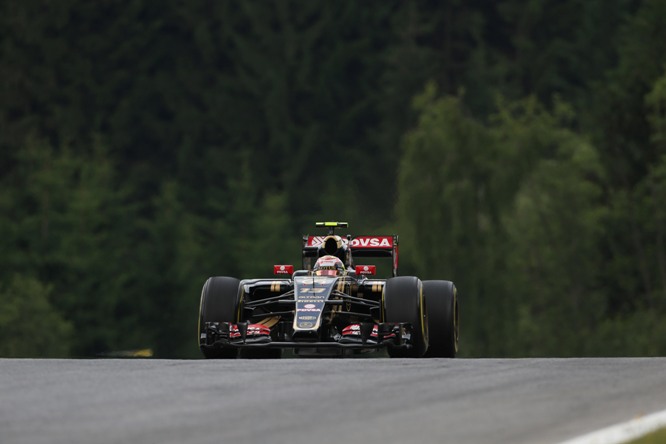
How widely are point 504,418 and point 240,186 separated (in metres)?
85.9

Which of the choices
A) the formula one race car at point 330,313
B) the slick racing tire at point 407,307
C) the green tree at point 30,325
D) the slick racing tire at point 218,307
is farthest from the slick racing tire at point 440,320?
the green tree at point 30,325

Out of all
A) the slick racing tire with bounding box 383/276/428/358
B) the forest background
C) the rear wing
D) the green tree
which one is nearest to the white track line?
the slick racing tire with bounding box 383/276/428/358

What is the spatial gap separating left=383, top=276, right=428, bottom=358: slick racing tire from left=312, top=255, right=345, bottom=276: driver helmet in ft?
5.24

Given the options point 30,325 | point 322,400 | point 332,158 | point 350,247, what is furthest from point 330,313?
point 332,158

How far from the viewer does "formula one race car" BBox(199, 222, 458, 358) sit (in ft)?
67.6

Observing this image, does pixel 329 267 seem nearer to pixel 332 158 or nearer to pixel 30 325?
pixel 30 325

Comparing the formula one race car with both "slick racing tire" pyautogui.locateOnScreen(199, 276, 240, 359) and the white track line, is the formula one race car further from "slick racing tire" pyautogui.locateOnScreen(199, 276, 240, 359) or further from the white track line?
the white track line

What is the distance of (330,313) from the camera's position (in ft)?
70.2

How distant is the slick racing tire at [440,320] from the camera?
850 inches

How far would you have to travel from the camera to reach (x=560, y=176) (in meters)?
67.6

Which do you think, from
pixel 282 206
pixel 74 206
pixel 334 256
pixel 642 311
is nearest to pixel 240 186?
pixel 282 206

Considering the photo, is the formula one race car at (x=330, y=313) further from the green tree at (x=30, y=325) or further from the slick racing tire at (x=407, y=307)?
the green tree at (x=30, y=325)

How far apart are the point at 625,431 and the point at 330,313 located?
9360mm

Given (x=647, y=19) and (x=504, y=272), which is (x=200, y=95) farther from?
(x=504, y=272)
